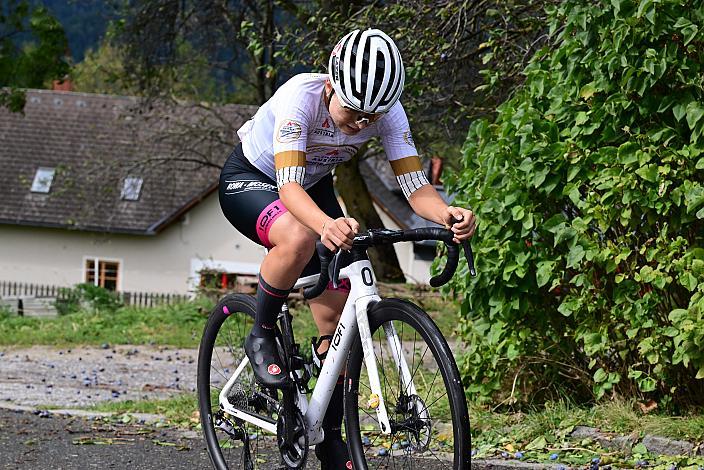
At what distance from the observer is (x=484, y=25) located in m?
8.67

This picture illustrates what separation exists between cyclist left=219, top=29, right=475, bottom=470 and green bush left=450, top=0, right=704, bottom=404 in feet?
4.79

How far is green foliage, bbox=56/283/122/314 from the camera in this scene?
1645 centimetres

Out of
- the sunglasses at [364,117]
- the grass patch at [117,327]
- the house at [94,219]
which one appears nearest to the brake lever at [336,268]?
the sunglasses at [364,117]

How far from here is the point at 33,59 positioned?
2908 centimetres

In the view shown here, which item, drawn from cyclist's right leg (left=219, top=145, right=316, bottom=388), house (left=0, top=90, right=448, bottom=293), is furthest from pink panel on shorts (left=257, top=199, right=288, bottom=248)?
house (left=0, top=90, right=448, bottom=293)

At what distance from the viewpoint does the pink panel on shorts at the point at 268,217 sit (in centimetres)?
442

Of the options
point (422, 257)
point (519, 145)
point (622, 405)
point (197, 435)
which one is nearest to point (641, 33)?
point (519, 145)

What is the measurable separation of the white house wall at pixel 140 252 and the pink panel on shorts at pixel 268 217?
121 feet

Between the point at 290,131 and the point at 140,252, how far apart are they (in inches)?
1582

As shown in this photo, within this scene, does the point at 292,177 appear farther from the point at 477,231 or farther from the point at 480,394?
the point at 480,394

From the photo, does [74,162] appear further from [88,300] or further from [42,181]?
[88,300]

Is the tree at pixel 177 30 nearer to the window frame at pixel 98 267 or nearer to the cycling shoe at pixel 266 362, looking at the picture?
the cycling shoe at pixel 266 362

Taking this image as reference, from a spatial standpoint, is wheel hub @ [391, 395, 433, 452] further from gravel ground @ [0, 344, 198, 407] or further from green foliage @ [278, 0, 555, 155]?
gravel ground @ [0, 344, 198, 407]

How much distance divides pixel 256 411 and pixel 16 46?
27674mm
